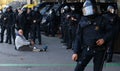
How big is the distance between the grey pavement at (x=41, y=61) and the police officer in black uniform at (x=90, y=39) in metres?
4.75

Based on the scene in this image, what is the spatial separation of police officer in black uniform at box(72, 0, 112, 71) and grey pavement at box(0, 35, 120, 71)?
4.75 metres

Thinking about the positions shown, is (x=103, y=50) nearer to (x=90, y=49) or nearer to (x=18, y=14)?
(x=90, y=49)

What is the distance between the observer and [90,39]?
777 centimetres

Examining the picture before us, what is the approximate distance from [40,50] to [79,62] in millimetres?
9523

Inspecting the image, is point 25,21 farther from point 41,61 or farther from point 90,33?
point 90,33

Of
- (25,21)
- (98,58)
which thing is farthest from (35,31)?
(98,58)

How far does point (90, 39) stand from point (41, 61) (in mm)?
6840

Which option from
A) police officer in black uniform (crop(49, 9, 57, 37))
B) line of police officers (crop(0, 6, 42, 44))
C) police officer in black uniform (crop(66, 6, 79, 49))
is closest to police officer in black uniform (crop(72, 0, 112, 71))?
police officer in black uniform (crop(66, 6, 79, 49))

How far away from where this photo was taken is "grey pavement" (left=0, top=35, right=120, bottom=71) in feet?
42.4

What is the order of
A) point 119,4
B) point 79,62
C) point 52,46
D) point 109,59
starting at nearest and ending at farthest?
1. point 79,62
2. point 109,59
3. point 119,4
4. point 52,46

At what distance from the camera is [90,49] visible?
7.78 m

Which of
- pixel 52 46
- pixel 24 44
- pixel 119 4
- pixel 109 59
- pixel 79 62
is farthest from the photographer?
pixel 52 46

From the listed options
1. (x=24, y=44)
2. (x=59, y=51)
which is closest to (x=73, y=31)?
Answer: (x=59, y=51)

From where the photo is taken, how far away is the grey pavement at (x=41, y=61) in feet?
42.4
